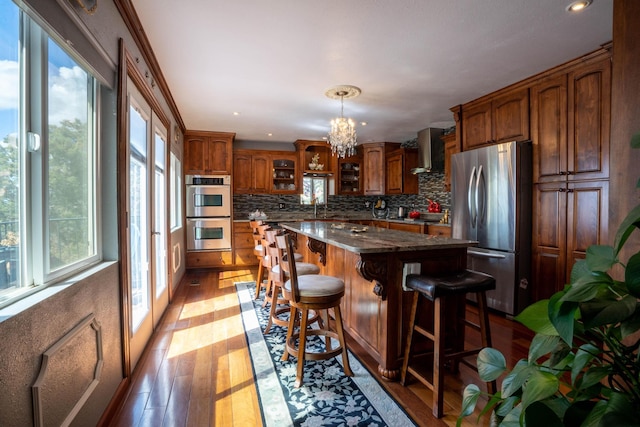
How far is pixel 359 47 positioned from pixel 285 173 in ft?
13.3

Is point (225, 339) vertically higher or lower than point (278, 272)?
lower

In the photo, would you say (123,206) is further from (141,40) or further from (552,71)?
(552,71)

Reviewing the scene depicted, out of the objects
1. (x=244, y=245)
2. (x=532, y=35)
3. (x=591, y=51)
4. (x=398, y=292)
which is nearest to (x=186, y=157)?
(x=244, y=245)

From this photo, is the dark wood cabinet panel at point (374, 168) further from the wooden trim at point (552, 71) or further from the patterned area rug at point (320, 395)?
the patterned area rug at point (320, 395)

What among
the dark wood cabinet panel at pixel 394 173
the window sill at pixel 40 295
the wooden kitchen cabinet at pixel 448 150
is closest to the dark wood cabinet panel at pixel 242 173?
the dark wood cabinet panel at pixel 394 173

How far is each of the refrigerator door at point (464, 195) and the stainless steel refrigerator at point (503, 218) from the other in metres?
0.01

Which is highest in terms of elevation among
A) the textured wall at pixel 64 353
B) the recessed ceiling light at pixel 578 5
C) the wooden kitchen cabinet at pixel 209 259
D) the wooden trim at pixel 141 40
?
the recessed ceiling light at pixel 578 5

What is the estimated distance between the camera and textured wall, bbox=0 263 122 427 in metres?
0.94

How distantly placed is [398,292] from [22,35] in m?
2.18

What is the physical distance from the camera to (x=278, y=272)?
7.72 ft

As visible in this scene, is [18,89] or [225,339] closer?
[18,89]

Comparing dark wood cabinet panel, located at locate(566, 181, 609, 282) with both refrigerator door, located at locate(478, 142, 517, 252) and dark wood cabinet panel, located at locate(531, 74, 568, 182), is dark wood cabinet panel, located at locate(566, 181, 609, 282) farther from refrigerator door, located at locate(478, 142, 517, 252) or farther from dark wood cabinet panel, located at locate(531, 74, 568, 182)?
refrigerator door, located at locate(478, 142, 517, 252)

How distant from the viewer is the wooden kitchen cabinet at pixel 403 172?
6.07 metres

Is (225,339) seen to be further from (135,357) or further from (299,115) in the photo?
(299,115)
